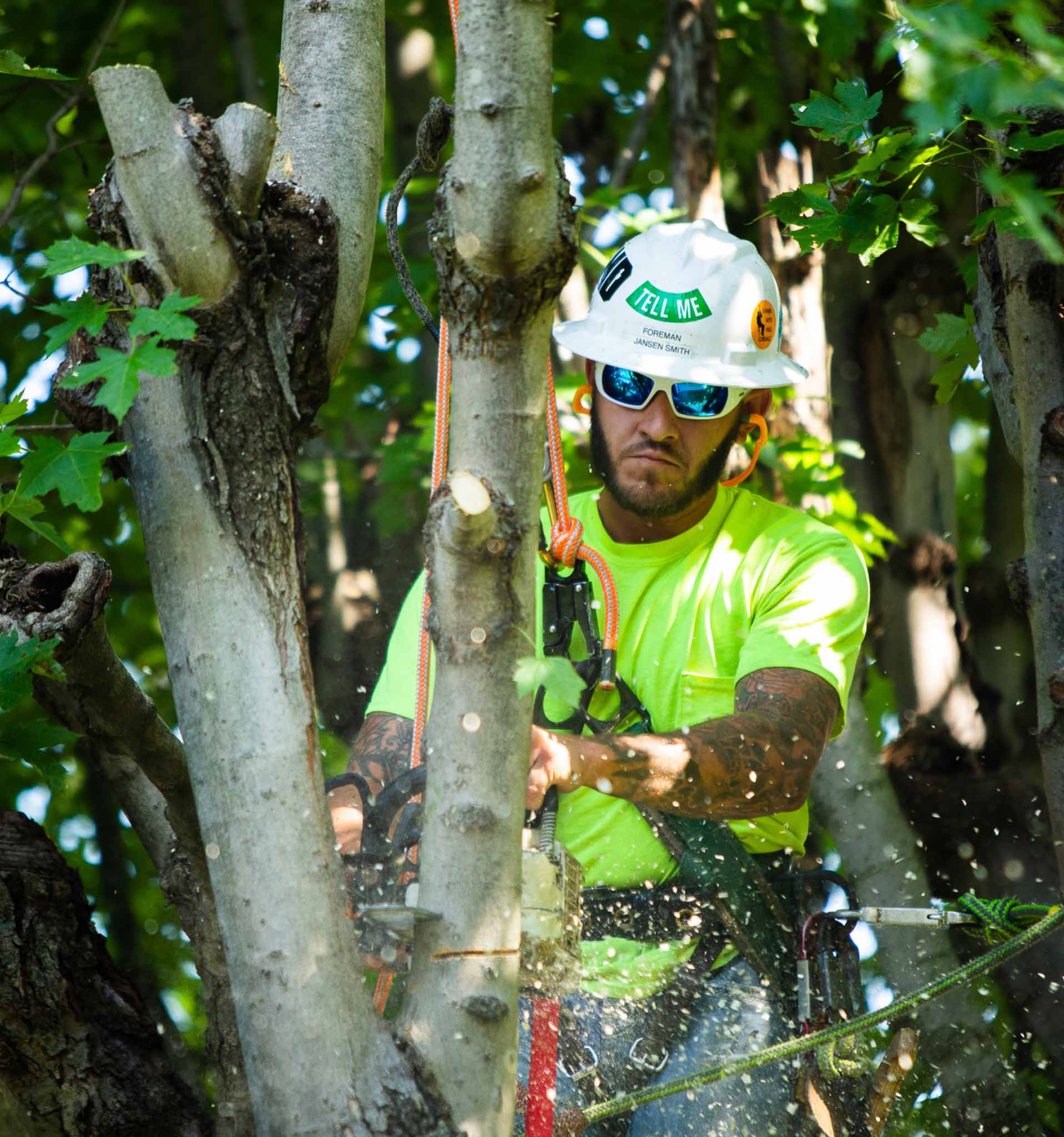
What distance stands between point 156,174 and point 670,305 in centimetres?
165

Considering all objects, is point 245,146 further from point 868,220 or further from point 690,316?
point 690,316

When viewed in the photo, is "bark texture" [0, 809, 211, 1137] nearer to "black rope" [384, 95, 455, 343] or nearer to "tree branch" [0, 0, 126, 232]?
"black rope" [384, 95, 455, 343]

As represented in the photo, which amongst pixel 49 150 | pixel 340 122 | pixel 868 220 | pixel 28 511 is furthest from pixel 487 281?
pixel 49 150

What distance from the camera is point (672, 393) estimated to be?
3172 millimetres

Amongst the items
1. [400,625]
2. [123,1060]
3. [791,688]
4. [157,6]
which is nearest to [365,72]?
[400,625]

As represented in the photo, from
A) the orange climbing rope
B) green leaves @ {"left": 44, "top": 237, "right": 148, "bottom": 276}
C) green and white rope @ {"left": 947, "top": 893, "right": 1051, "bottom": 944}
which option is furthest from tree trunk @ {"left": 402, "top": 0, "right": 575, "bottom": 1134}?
green and white rope @ {"left": 947, "top": 893, "right": 1051, "bottom": 944}

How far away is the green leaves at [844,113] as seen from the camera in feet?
8.12

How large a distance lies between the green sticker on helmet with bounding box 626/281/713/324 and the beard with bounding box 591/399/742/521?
0.99ft

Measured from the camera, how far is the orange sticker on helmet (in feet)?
10.5

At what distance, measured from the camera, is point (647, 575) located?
313 cm

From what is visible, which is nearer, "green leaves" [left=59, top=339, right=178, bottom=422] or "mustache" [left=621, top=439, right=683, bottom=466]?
"green leaves" [left=59, top=339, right=178, bottom=422]

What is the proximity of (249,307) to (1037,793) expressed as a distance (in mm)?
4123

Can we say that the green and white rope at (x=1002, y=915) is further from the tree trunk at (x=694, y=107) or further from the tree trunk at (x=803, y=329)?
the tree trunk at (x=694, y=107)

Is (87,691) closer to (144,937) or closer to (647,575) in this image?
(647,575)
